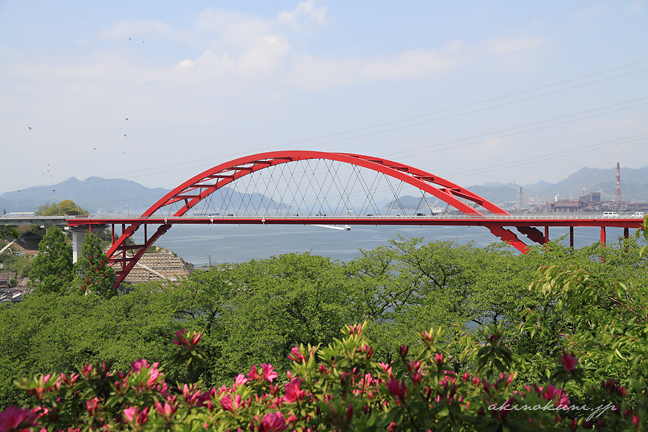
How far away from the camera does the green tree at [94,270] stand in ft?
127

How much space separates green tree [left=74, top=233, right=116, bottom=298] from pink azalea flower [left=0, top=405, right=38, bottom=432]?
39.0 meters

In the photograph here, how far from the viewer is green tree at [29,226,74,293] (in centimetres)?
3656

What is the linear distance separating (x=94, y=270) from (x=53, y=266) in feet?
10.8

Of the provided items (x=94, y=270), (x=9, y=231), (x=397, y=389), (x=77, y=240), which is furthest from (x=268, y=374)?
(x=77, y=240)

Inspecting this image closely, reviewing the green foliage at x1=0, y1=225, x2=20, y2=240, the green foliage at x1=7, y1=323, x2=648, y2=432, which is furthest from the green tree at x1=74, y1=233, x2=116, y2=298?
the green foliage at x1=7, y1=323, x2=648, y2=432

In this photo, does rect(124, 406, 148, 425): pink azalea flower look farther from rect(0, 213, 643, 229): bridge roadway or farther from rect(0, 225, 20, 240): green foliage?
rect(0, 213, 643, 229): bridge roadway

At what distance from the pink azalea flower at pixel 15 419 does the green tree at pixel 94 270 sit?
128ft

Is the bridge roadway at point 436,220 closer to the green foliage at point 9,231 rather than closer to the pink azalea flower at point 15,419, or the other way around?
the green foliage at point 9,231

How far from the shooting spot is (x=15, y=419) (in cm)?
293

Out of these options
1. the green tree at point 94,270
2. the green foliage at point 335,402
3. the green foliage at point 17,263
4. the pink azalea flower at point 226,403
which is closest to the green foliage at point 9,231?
the green foliage at point 335,402

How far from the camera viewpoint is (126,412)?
328cm

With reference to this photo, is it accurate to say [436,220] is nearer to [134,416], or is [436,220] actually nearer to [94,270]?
[134,416]

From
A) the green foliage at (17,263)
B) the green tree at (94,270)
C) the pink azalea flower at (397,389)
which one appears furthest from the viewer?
the green foliage at (17,263)

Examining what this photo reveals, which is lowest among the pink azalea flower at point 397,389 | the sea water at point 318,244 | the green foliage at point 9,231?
the sea water at point 318,244
